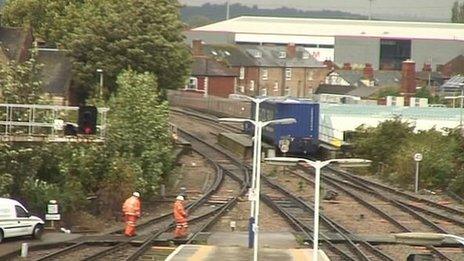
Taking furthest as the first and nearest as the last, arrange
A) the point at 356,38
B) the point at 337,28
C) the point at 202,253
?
the point at 337,28, the point at 356,38, the point at 202,253

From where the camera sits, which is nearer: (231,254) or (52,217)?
(231,254)

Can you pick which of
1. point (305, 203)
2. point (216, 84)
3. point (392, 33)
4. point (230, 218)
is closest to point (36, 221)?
point (230, 218)

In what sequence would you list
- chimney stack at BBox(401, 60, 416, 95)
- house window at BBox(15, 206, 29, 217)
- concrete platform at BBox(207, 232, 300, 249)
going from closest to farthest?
house window at BBox(15, 206, 29, 217) → concrete platform at BBox(207, 232, 300, 249) → chimney stack at BBox(401, 60, 416, 95)

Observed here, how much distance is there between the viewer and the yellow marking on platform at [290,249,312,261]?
2505cm

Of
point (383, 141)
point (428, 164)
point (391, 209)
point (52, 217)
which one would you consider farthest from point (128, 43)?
point (52, 217)

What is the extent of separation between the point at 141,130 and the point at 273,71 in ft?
281

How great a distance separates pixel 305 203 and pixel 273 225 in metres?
5.82

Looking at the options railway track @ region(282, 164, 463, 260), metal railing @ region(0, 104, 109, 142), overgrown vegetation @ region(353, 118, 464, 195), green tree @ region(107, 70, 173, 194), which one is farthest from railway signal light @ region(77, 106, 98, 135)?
overgrown vegetation @ region(353, 118, 464, 195)

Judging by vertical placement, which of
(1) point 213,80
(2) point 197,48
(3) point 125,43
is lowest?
(1) point 213,80

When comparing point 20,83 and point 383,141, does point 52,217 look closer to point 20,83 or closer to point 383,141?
point 20,83

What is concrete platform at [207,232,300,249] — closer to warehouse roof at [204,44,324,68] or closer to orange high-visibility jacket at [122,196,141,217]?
→ orange high-visibility jacket at [122,196,141,217]

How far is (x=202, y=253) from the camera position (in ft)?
83.6

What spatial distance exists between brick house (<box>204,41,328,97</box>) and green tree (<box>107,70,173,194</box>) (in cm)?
8076

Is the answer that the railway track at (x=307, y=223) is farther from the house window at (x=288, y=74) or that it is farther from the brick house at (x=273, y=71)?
the house window at (x=288, y=74)
